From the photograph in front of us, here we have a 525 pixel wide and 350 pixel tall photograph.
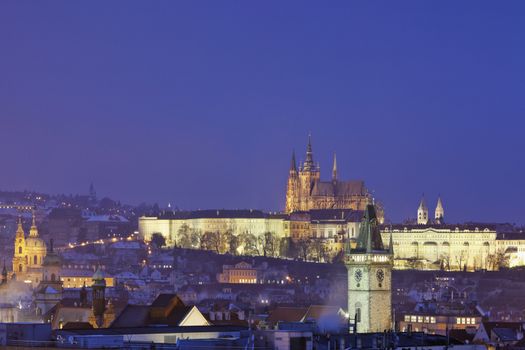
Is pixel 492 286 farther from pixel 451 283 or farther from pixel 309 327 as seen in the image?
pixel 309 327

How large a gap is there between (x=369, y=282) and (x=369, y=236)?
9.75 feet

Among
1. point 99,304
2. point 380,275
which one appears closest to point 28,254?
point 99,304

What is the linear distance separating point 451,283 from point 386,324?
12363cm

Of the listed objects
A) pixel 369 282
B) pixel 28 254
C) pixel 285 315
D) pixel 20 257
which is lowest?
pixel 285 315

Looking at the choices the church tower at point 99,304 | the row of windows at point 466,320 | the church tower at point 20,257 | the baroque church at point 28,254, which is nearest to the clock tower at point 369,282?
the church tower at point 99,304

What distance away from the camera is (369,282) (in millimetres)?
72750

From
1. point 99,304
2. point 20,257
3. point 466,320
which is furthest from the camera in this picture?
point 20,257

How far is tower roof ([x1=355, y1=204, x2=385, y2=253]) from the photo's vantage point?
246 feet

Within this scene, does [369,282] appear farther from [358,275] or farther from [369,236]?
[369,236]

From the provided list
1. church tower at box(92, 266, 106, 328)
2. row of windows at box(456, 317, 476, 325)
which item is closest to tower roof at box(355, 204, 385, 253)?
church tower at box(92, 266, 106, 328)

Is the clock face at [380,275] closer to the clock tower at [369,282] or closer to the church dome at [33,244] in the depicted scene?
the clock tower at [369,282]

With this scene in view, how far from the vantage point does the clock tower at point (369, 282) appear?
71.4m

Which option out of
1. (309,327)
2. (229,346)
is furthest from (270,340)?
(309,327)

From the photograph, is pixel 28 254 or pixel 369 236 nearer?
pixel 369 236
